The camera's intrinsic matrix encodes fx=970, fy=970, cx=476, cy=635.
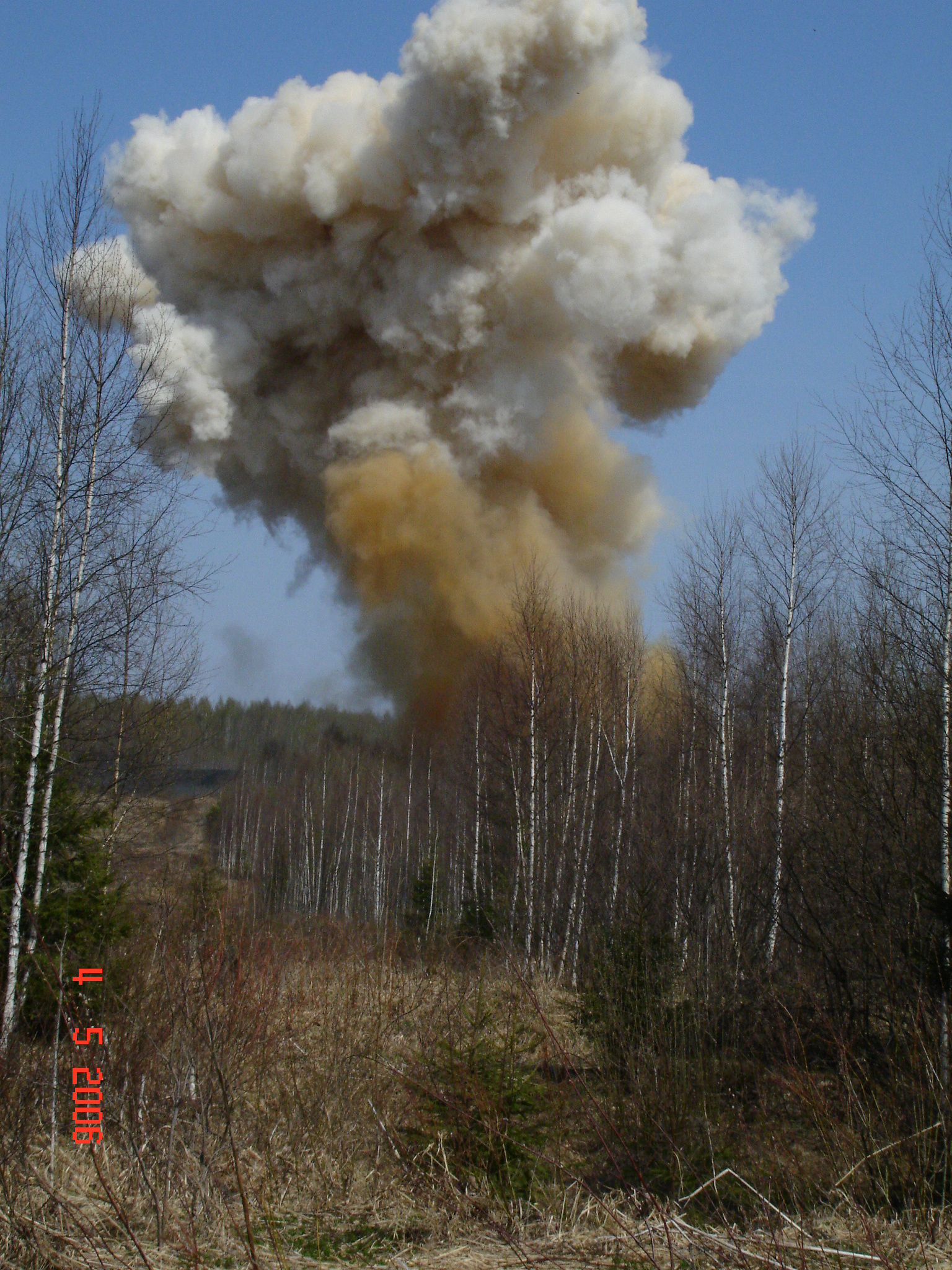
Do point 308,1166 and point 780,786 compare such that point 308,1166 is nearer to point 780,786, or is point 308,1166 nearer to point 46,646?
point 46,646

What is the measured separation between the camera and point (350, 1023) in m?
7.79

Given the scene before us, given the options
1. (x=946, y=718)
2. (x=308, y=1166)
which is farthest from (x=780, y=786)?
(x=308, y=1166)

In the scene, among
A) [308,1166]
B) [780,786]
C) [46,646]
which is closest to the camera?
[308,1166]
